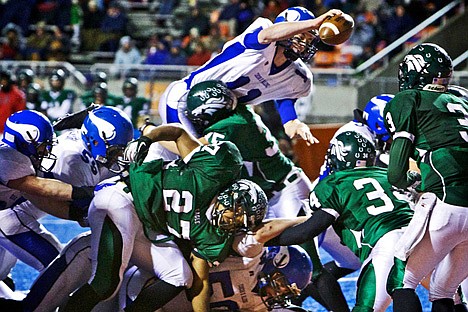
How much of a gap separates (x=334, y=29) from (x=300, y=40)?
0.54 meters

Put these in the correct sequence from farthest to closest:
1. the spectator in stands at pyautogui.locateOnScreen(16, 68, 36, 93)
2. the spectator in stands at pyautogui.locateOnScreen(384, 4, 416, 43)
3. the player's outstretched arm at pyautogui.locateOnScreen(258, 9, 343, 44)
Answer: the spectator in stands at pyautogui.locateOnScreen(384, 4, 416, 43)
the spectator in stands at pyautogui.locateOnScreen(16, 68, 36, 93)
the player's outstretched arm at pyautogui.locateOnScreen(258, 9, 343, 44)

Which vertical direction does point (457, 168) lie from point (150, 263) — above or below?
above

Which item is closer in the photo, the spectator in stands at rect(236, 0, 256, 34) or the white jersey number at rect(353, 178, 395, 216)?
the white jersey number at rect(353, 178, 395, 216)

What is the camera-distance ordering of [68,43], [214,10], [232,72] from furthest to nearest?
[214,10] → [68,43] → [232,72]

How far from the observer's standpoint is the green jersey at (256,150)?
18.6ft

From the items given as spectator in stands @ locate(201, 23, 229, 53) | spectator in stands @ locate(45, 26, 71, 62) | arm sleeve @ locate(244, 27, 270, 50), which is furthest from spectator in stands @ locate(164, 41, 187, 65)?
arm sleeve @ locate(244, 27, 270, 50)

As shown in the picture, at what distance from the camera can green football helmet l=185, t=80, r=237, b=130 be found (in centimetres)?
522

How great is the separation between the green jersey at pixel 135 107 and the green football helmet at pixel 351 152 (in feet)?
20.2

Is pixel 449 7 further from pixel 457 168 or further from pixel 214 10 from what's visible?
pixel 457 168

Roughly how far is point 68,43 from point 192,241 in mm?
11543

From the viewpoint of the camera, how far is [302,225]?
471 centimetres

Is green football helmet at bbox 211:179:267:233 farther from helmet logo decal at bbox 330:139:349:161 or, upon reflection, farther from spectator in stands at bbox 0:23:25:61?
spectator in stands at bbox 0:23:25:61

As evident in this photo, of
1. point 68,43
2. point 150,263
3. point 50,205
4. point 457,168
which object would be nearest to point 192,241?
point 150,263

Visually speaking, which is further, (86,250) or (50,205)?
(50,205)
